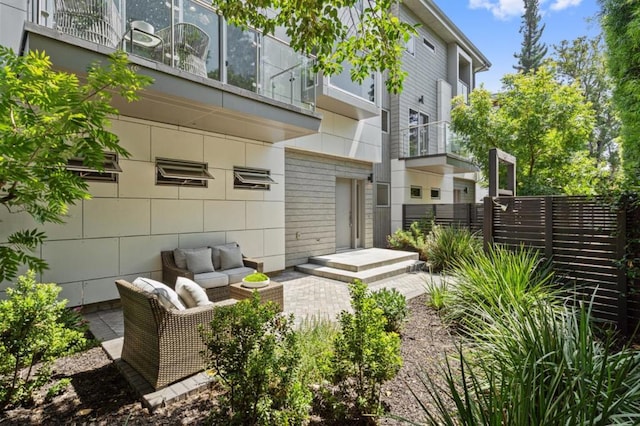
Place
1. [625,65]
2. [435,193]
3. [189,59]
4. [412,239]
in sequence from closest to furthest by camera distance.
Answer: [189,59] → [625,65] → [412,239] → [435,193]

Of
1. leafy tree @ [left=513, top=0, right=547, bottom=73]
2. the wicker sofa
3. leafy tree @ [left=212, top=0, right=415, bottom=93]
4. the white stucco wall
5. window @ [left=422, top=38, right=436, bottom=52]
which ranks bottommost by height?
the wicker sofa

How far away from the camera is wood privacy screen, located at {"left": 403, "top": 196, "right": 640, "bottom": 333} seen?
4469 millimetres

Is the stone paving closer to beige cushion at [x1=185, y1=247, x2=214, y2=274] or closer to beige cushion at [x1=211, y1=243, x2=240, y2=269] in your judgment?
beige cushion at [x1=185, y1=247, x2=214, y2=274]

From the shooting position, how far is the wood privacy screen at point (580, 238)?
14.7 feet

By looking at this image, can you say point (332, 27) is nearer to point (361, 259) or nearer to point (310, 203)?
point (310, 203)

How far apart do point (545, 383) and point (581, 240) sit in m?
3.78

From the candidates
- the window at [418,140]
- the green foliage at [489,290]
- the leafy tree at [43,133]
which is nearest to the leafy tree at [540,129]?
the window at [418,140]

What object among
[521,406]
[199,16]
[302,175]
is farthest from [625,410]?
[302,175]

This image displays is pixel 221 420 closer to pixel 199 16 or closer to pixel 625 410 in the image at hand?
pixel 625 410

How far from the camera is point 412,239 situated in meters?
11.4

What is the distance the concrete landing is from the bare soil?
167 inches

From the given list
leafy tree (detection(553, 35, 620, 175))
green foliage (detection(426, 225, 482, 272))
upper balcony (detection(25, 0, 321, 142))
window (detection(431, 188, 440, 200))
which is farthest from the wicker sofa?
leafy tree (detection(553, 35, 620, 175))

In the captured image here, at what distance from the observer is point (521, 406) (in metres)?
1.72

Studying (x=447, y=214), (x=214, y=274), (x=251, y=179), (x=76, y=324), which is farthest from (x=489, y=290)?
(x=447, y=214)
